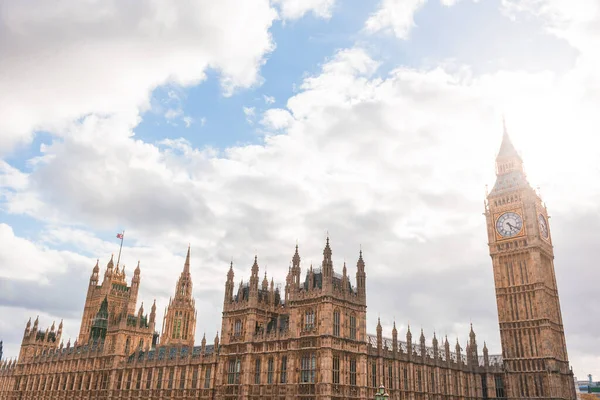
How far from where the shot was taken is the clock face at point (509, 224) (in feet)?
313

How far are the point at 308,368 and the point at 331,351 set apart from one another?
3.81 metres

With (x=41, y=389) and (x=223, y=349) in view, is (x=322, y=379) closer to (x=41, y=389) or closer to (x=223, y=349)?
(x=223, y=349)

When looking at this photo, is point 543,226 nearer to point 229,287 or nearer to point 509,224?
point 509,224

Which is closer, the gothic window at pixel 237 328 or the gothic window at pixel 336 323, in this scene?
the gothic window at pixel 336 323

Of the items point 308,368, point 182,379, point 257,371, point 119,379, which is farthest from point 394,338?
point 119,379

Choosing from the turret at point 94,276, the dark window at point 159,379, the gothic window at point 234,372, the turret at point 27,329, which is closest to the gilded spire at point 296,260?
the gothic window at point 234,372

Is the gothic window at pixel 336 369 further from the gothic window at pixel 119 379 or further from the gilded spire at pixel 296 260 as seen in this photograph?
the gothic window at pixel 119 379

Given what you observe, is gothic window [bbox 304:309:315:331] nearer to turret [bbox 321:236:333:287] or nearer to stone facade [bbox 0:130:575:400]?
stone facade [bbox 0:130:575:400]

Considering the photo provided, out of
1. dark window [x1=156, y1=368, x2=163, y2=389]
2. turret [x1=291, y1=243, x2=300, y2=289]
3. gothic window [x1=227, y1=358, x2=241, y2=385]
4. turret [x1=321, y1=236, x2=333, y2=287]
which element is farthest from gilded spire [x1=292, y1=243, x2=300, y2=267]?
dark window [x1=156, y1=368, x2=163, y2=389]

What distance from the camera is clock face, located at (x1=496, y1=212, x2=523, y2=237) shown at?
313ft

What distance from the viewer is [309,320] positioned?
6862cm

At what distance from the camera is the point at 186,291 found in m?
141

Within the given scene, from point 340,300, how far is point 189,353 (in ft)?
105

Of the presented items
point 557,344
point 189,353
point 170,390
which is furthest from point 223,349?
point 557,344
